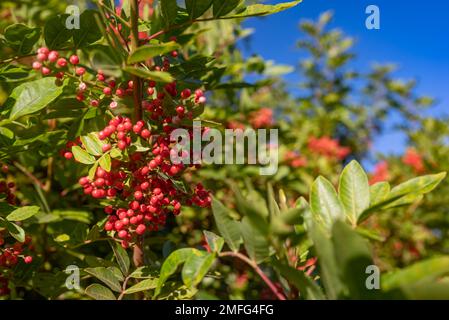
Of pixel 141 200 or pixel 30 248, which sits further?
pixel 30 248

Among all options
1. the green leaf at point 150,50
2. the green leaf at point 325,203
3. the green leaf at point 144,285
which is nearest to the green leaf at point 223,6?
the green leaf at point 150,50

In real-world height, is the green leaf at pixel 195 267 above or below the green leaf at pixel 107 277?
above

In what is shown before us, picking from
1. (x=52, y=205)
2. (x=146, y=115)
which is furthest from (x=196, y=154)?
(x=52, y=205)

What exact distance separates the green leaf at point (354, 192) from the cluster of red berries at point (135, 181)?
44 cm

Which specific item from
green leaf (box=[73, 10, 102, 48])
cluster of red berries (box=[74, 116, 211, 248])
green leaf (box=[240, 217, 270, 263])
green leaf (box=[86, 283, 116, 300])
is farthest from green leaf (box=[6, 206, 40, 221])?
green leaf (box=[240, 217, 270, 263])

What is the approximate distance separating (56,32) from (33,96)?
7.3 inches

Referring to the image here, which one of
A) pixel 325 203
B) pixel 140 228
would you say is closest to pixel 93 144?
pixel 140 228

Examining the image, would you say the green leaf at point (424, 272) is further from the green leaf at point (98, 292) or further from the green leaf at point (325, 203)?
the green leaf at point (98, 292)

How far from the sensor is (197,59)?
1213mm

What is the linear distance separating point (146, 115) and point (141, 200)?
24cm

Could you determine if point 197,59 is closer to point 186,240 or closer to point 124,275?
point 124,275

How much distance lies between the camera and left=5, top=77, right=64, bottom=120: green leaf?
106 centimetres

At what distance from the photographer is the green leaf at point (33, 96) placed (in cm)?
106

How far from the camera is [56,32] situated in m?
1.10
